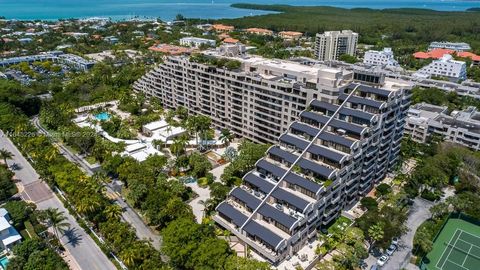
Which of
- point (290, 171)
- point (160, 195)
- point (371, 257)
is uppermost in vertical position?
point (290, 171)

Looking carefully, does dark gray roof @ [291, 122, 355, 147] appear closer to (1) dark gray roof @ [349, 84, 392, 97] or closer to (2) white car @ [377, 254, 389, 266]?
(1) dark gray roof @ [349, 84, 392, 97]

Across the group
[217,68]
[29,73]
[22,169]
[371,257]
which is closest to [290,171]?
[371,257]

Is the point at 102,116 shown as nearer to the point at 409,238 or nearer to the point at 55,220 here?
the point at 55,220

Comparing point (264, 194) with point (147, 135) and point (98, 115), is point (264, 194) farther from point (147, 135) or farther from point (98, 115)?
point (98, 115)

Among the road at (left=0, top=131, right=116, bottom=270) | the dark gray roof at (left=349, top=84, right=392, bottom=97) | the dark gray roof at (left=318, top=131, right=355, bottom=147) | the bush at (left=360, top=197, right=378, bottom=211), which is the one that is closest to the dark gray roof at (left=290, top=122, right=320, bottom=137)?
the dark gray roof at (left=318, top=131, right=355, bottom=147)

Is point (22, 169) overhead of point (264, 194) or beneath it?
beneath

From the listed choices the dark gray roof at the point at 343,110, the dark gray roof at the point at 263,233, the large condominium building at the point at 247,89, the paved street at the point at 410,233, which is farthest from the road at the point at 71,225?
the dark gray roof at the point at 343,110

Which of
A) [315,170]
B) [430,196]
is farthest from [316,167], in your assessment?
[430,196]
